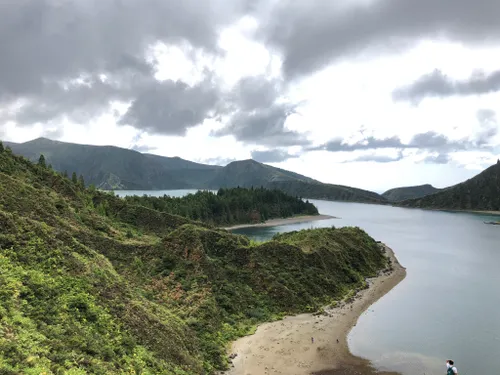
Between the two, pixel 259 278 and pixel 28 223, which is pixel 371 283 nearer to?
pixel 259 278

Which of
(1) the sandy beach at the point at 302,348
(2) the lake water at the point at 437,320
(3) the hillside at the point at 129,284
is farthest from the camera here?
(2) the lake water at the point at 437,320

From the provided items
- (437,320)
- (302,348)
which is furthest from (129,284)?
(437,320)

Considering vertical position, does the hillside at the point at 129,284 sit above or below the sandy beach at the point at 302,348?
above

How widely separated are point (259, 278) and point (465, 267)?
70.8m

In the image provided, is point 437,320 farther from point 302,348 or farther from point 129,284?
point 129,284

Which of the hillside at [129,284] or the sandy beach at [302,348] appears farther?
the sandy beach at [302,348]

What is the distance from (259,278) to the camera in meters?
53.5

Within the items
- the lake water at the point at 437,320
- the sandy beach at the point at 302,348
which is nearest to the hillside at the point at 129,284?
the sandy beach at the point at 302,348

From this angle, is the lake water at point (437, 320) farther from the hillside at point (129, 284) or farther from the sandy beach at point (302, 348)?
the hillside at point (129, 284)

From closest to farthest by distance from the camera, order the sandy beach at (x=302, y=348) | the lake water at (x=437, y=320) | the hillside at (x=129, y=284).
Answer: the hillside at (x=129, y=284) < the sandy beach at (x=302, y=348) < the lake water at (x=437, y=320)

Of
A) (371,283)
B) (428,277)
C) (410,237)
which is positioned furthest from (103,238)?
(410,237)

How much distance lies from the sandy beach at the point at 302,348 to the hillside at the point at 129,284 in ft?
7.08

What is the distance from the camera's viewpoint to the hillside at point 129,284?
22.3 metres

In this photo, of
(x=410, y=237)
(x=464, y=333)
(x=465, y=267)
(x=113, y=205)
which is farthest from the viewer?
(x=410, y=237)
